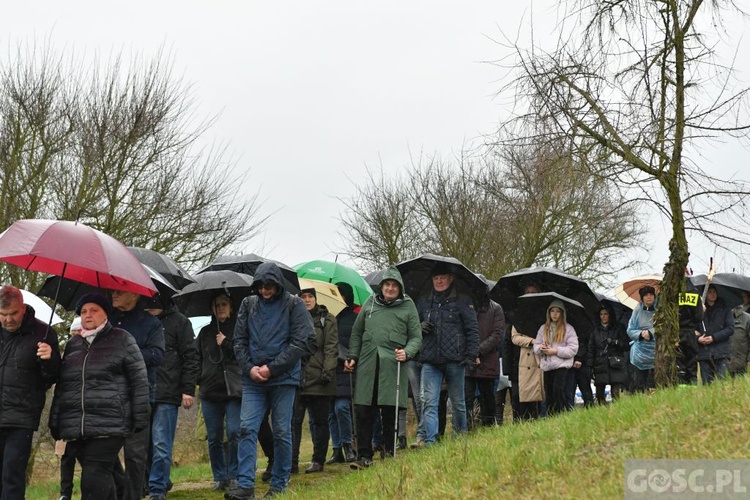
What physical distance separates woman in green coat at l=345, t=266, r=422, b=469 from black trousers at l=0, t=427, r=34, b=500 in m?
3.79

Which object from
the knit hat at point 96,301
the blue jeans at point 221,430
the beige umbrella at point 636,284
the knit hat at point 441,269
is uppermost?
the beige umbrella at point 636,284

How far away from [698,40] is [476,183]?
65.5 ft

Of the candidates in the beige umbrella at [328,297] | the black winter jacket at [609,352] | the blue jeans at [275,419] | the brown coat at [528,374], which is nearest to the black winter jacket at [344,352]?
the beige umbrella at [328,297]

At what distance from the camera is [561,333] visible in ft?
37.5

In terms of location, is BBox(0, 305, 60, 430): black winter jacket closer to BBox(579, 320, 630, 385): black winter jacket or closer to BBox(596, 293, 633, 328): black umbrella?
BBox(579, 320, 630, 385): black winter jacket

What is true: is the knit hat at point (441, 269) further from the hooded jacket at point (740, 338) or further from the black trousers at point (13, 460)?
the black trousers at point (13, 460)

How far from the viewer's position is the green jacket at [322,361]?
11102mm

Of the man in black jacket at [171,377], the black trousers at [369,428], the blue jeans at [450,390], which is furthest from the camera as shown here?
the blue jeans at [450,390]

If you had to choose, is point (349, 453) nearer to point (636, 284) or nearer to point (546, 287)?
point (546, 287)

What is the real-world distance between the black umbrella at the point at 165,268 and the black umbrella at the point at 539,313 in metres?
3.91

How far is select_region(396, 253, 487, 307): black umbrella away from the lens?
1147 centimetres

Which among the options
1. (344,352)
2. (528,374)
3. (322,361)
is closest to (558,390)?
(528,374)

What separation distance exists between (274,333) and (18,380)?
2.28 m

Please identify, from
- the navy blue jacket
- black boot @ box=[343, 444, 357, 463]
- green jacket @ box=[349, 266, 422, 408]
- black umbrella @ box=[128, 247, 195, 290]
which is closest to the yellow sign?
green jacket @ box=[349, 266, 422, 408]
